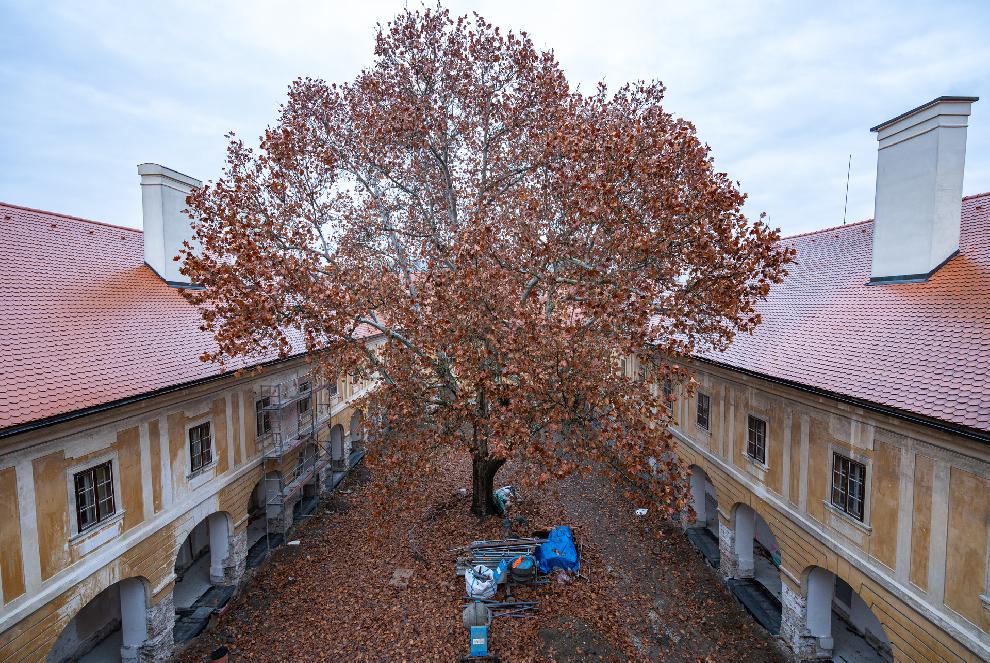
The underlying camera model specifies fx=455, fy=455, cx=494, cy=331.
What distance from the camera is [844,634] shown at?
38.7 feet

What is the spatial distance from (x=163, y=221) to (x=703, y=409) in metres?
19.3

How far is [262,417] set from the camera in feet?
52.1

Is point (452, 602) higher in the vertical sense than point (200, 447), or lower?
lower

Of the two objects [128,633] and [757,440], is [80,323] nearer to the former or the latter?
[128,633]

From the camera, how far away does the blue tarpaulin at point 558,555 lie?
521 inches

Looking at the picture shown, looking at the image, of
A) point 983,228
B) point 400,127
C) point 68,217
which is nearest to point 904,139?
point 983,228

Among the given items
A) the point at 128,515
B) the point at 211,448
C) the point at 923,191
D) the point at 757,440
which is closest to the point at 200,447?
the point at 211,448

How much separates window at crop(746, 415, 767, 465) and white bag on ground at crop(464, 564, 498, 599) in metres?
8.05

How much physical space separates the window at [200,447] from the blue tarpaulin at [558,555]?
395 inches

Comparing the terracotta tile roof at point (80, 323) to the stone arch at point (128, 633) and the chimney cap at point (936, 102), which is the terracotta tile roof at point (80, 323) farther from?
the chimney cap at point (936, 102)

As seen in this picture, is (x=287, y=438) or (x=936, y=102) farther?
(x=287, y=438)

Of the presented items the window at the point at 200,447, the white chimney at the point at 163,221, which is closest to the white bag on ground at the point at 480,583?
the window at the point at 200,447

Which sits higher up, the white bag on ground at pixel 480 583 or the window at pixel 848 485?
the window at pixel 848 485

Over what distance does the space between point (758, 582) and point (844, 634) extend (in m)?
2.32
